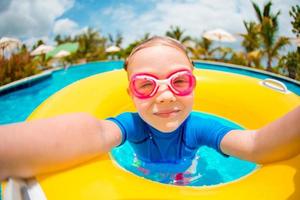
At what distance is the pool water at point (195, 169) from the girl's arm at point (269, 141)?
530mm

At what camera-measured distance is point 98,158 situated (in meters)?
1.54

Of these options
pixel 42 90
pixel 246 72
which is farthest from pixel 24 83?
pixel 246 72

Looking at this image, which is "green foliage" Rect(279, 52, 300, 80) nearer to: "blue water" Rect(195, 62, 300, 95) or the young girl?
"blue water" Rect(195, 62, 300, 95)

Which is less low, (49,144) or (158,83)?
(158,83)

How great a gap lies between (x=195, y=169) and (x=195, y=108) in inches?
40.6

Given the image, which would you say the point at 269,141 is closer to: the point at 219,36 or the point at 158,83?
the point at 158,83

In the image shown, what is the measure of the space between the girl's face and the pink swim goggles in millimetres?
19

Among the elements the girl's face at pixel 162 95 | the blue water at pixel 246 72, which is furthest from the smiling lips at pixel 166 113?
the blue water at pixel 246 72

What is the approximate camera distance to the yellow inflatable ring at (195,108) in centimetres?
133

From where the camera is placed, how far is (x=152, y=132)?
5.93 feet

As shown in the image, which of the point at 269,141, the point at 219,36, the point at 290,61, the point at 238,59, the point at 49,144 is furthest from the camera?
the point at 219,36

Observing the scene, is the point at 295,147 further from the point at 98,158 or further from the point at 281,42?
the point at 281,42

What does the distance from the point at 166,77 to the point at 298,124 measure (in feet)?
1.93

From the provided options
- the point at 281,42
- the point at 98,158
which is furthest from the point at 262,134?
the point at 281,42
